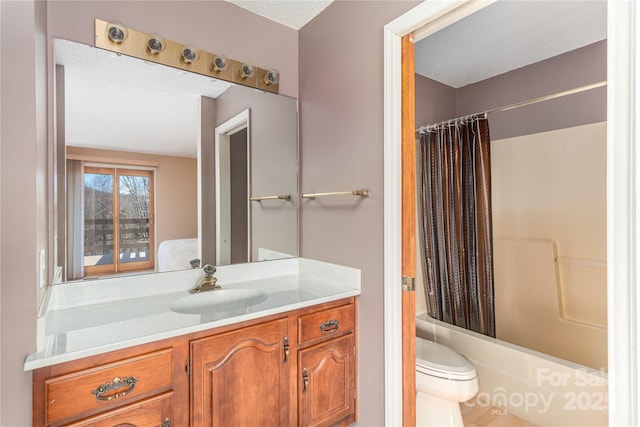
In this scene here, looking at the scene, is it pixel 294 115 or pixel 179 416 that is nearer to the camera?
pixel 179 416

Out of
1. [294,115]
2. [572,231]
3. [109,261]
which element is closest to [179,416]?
[109,261]

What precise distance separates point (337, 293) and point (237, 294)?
53cm

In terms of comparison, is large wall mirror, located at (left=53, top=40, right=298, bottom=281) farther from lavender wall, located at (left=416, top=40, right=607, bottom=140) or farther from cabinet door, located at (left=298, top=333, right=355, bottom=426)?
lavender wall, located at (left=416, top=40, right=607, bottom=140)

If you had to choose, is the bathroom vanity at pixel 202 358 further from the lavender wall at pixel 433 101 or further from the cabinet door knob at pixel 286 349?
the lavender wall at pixel 433 101

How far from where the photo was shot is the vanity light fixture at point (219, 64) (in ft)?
5.58

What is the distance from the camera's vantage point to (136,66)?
151cm

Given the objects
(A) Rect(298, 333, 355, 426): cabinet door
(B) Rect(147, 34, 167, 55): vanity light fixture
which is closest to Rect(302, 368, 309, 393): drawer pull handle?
(A) Rect(298, 333, 355, 426): cabinet door

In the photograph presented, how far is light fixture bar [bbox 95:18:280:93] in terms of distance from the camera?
1.41 meters

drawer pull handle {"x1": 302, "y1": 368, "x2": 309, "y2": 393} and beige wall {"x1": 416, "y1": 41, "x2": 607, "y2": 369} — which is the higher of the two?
beige wall {"x1": 416, "y1": 41, "x2": 607, "y2": 369}

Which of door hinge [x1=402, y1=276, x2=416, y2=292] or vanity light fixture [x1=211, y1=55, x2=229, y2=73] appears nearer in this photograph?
Result: door hinge [x1=402, y1=276, x2=416, y2=292]

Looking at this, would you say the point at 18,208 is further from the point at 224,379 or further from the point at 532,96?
the point at 532,96

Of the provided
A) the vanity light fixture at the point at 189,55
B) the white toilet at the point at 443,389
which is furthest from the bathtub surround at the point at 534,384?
the vanity light fixture at the point at 189,55
